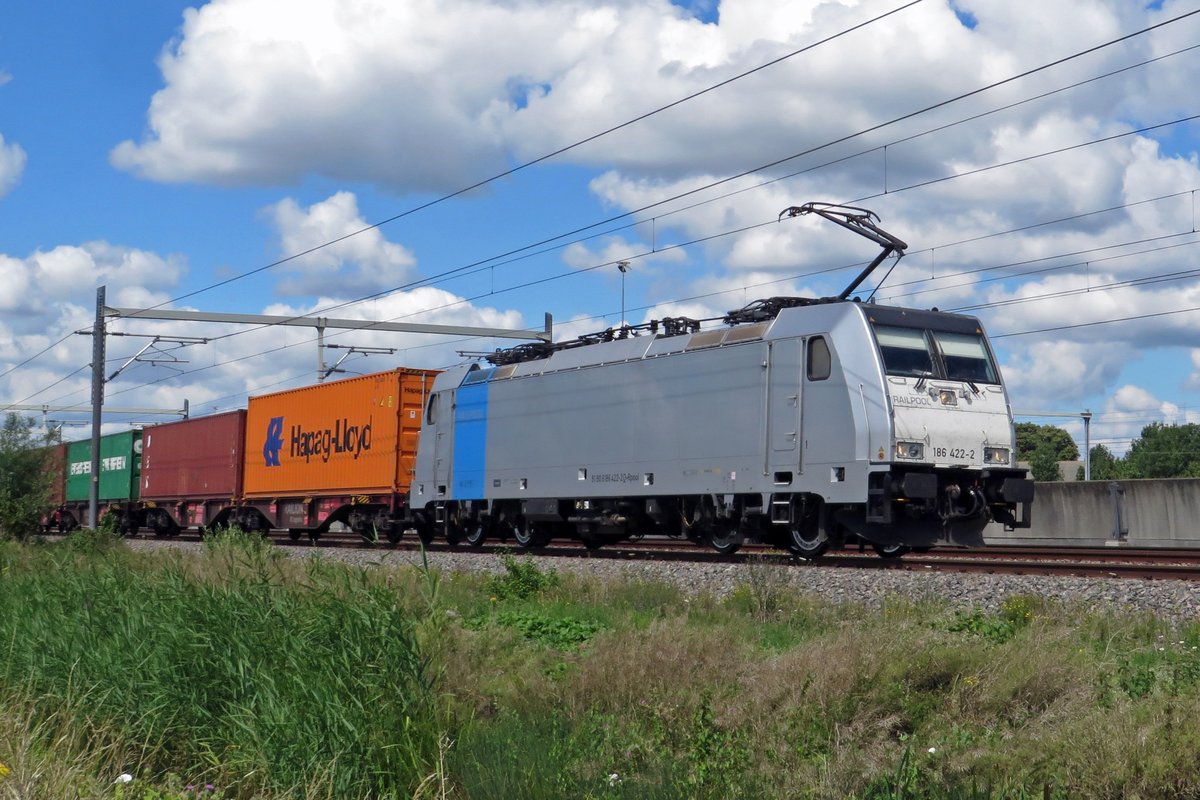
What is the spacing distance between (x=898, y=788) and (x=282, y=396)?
88.4ft

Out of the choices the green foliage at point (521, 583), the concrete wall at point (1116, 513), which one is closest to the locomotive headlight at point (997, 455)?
the green foliage at point (521, 583)

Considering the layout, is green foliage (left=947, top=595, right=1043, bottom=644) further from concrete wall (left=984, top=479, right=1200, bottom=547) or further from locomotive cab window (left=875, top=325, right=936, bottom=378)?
concrete wall (left=984, top=479, right=1200, bottom=547)

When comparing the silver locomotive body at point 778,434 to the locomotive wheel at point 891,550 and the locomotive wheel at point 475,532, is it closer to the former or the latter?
the locomotive wheel at point 891,550

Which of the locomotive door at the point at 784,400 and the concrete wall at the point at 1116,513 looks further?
the concrete wall at the point at 1116,513

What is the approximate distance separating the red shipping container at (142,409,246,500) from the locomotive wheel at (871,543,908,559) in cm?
1998

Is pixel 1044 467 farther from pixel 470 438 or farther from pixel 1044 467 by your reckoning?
pixel 470 438

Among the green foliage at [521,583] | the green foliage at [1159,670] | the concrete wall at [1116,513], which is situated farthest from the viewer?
the concrete wall at [1116,513]

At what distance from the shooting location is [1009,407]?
17391 mm

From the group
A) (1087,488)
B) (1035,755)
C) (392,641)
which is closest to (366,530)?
(1087,488)

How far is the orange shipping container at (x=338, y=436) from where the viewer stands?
86.7 ft

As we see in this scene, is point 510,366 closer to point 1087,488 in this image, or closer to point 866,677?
point 1087,488

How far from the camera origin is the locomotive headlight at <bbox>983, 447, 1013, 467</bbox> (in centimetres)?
1673

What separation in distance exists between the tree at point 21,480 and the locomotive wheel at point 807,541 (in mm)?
16729

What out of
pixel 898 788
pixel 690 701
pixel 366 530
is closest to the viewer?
pixel 898 788
